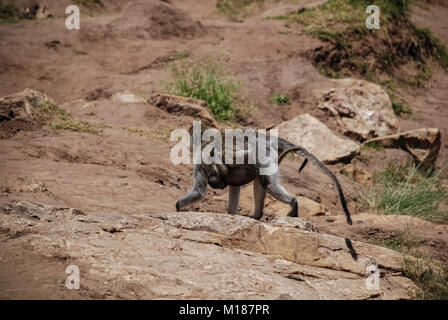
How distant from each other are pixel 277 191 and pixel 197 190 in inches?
33.8

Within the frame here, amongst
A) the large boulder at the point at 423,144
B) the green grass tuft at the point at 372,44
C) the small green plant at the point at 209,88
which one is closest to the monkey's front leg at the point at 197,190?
the small green plant at the point at 209,88

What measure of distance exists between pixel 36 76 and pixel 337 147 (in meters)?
7.66

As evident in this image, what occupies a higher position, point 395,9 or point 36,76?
point 395,9

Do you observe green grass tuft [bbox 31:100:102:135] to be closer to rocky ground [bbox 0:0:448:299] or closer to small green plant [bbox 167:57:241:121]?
rocky ground [bbox 0:0:448:299]

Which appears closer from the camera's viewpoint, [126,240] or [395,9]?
[126,240]

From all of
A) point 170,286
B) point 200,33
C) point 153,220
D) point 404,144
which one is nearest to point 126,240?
point 153,220

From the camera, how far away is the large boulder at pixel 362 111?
38.4ft

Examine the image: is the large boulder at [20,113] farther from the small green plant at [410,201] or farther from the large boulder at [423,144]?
the large boulder at [423,144]

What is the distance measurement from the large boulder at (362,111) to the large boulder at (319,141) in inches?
64.1

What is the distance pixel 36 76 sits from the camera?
1291 cm

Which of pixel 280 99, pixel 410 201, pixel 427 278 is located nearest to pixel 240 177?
pixel 427 278

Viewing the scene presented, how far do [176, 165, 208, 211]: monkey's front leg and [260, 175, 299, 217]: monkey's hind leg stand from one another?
0.67m

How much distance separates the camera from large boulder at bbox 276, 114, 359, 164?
10008 millimetres

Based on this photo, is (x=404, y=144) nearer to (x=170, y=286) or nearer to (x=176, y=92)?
(x=176, y=92)
